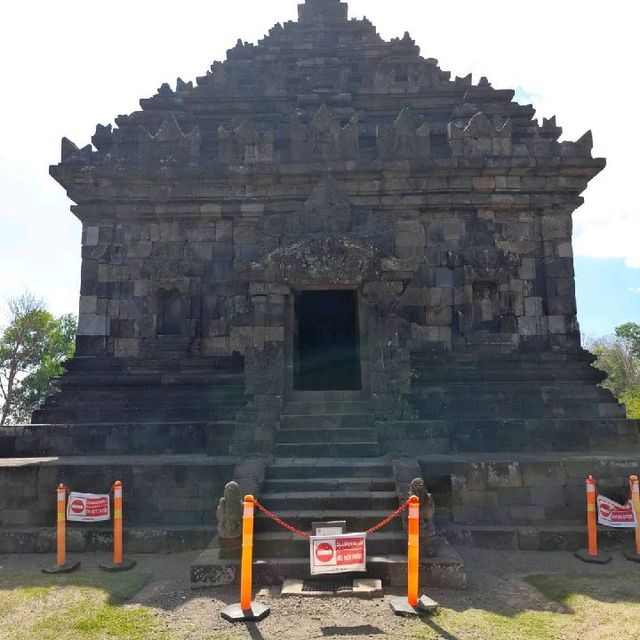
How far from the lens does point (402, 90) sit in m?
13.6

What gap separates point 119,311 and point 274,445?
4.93 metres

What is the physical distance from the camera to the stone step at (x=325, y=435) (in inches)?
365

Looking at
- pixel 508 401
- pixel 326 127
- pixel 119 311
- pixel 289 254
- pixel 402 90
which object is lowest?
pixel 508 401

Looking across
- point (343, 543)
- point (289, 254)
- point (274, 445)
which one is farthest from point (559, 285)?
point (343, 543)

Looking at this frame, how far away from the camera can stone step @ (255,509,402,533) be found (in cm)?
691

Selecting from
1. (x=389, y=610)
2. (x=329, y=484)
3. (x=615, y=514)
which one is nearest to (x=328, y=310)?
(x=329, y=484)

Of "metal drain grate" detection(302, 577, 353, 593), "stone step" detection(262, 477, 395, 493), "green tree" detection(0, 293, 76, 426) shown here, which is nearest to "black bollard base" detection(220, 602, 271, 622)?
"metal drain grate" detection(302, 577, 353, 593)

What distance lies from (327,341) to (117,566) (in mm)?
7622

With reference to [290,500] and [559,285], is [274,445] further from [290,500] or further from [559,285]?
[559,285]

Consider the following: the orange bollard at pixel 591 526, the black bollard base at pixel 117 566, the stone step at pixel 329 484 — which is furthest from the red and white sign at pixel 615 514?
the black bollard base at pixel 117 566

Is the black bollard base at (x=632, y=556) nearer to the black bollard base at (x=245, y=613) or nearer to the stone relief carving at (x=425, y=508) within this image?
the stone relief carving at (x=425, y=508)

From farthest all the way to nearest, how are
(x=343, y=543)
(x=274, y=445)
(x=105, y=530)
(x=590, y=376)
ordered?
(x=590, y=376)
(x=274, y=445)
(x=105, y=530)
(x=343, y=543)

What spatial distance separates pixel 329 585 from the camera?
5.97m

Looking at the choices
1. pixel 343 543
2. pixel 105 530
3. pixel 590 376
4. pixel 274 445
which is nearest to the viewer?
pixel 343 543
